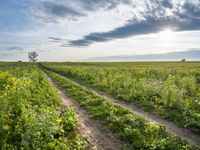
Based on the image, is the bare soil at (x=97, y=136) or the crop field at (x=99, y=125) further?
the bare soil at (x=97, y=136)

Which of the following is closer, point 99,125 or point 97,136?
point 97,136

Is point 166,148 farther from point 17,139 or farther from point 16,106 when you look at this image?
point 16,106

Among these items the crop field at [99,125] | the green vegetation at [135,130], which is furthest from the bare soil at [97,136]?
the green vegetation at [135,130]

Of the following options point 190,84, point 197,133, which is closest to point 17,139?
point 197,133

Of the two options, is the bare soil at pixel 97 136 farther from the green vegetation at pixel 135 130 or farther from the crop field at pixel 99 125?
the green vegetation at pixel 135 130

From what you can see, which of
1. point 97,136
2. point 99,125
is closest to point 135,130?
point 97,136

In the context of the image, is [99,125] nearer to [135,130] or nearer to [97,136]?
[97,136]

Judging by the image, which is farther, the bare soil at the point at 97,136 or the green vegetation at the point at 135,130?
the bare soil at the point at 97,136

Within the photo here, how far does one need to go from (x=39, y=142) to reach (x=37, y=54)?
158353 mm

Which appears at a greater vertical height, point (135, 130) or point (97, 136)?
point (135, 130)

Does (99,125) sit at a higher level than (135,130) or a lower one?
lower

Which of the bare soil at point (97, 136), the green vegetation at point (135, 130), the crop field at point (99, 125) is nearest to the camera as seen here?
the crop field at point (99, 125)

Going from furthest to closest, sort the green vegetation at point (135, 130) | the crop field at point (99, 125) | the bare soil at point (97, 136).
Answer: the bare soil at point (97, 136), the green vegetation at point (135, 130), the crop field at point (99, 125)

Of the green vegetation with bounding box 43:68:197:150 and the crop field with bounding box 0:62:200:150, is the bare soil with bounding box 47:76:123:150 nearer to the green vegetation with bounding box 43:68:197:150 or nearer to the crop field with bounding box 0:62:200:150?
the crop field with bounding box 0:62:200:150
